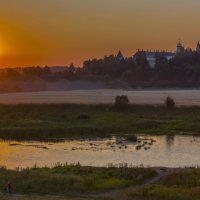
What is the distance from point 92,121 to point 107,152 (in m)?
29.2

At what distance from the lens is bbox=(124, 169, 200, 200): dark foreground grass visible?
34.2 metres

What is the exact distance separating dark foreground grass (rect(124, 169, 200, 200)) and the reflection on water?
1428cm

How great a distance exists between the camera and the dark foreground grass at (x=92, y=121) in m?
82.9

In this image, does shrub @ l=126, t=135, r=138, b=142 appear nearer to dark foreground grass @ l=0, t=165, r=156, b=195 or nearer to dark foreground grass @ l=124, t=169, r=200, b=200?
dark foreground grass @ l=0, t=165, r=156, b=195

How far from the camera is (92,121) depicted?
92.7 meters

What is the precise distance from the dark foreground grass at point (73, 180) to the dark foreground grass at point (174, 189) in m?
2.25

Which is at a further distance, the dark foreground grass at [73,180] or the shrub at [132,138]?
the shrub at [132,138]

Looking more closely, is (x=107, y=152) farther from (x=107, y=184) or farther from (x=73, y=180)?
(x=107, y=184)

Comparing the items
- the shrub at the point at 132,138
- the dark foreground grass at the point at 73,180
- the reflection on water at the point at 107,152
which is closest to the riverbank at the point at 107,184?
the dark foreground grass at the point at 73,180

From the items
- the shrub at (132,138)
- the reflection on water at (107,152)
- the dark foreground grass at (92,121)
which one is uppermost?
the dark foreground grass at (92,121)

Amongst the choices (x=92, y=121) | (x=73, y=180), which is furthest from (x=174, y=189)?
(x=92, y=121)

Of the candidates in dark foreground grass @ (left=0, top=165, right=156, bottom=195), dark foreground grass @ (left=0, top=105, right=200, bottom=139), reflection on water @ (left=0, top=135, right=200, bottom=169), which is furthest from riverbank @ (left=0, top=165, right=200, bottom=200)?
dark foreground grass @ (left=0, top=105, right=200, bottom=139)

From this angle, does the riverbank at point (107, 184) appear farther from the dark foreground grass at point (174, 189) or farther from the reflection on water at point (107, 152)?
the reflection on water at point (107, 152)

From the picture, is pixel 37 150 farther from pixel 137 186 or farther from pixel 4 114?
pixel 4 114
